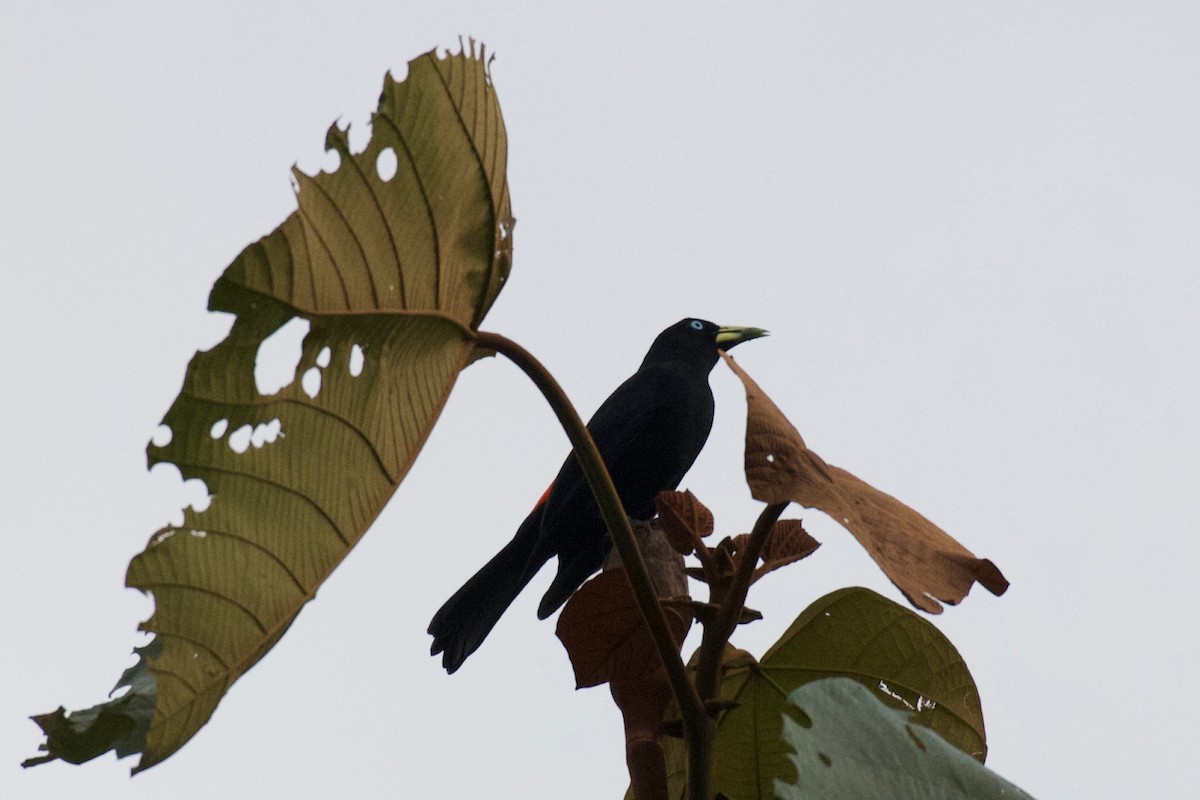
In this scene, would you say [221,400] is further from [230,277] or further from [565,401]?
[565,401]

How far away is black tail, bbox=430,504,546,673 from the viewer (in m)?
2.18

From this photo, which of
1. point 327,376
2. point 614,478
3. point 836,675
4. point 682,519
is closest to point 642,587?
point 682,519

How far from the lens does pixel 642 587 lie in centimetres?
105

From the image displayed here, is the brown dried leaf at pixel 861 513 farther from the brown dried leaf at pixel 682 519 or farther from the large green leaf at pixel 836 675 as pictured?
the large green leaf at pixel 836 675

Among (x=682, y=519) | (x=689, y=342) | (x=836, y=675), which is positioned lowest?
(x=836, y=675)

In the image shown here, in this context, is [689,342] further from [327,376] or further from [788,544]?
[327,376]

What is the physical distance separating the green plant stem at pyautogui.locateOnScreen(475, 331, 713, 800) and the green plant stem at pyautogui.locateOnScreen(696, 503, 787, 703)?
0.05 m

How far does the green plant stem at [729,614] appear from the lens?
110 centimetres

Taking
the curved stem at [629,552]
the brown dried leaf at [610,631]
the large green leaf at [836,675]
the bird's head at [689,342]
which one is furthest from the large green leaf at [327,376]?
the bird's head at [689,342]

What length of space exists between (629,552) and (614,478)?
1941 millimetres

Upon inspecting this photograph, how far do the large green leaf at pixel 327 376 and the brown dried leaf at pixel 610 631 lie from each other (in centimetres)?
23

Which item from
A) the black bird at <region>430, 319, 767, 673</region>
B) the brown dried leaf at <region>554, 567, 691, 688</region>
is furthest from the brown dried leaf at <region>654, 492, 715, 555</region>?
the black bird at <region>430, 319, 767, 673</region>

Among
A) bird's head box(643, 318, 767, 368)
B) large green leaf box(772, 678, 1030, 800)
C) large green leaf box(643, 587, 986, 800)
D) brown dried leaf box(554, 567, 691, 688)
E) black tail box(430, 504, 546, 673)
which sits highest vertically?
bird's head box(643, 318, 767, 368)

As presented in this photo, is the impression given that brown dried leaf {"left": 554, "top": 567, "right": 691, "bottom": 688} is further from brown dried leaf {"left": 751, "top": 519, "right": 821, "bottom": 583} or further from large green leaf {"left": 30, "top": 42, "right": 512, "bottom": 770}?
large green leaf {"left": 30, "top": 42, "right": 512, "bottom": 770}
